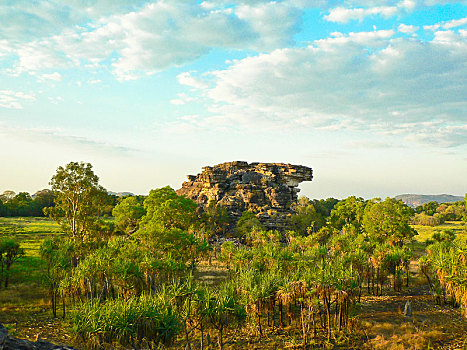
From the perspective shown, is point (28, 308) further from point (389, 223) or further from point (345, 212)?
point (345, 212)

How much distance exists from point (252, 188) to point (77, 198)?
72.1 meters

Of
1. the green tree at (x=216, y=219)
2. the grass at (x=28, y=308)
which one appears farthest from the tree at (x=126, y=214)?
the grass at (x=28, y=308)

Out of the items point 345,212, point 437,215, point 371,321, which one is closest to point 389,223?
point 345,212

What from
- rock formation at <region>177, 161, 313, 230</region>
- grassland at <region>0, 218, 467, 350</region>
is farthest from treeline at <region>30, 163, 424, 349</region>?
rock formation at <region>177, 161, 313, 230</region>

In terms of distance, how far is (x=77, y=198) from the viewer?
34.0m

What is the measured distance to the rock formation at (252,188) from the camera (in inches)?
3661

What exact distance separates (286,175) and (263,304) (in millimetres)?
87468

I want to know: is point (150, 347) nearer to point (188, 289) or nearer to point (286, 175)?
point (188, 289)

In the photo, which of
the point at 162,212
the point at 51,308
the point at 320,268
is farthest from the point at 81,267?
the point at 320,268

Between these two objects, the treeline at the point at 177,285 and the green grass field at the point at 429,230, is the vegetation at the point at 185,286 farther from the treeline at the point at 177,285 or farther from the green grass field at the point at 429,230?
the green grass field at the point at 429,230

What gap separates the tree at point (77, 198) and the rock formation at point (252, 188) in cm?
5758

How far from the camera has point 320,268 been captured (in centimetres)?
2122

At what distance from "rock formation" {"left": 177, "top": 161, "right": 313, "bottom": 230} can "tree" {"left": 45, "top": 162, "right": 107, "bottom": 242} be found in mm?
57575

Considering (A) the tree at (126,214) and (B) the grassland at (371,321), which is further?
(A) the tree at (126,214)
